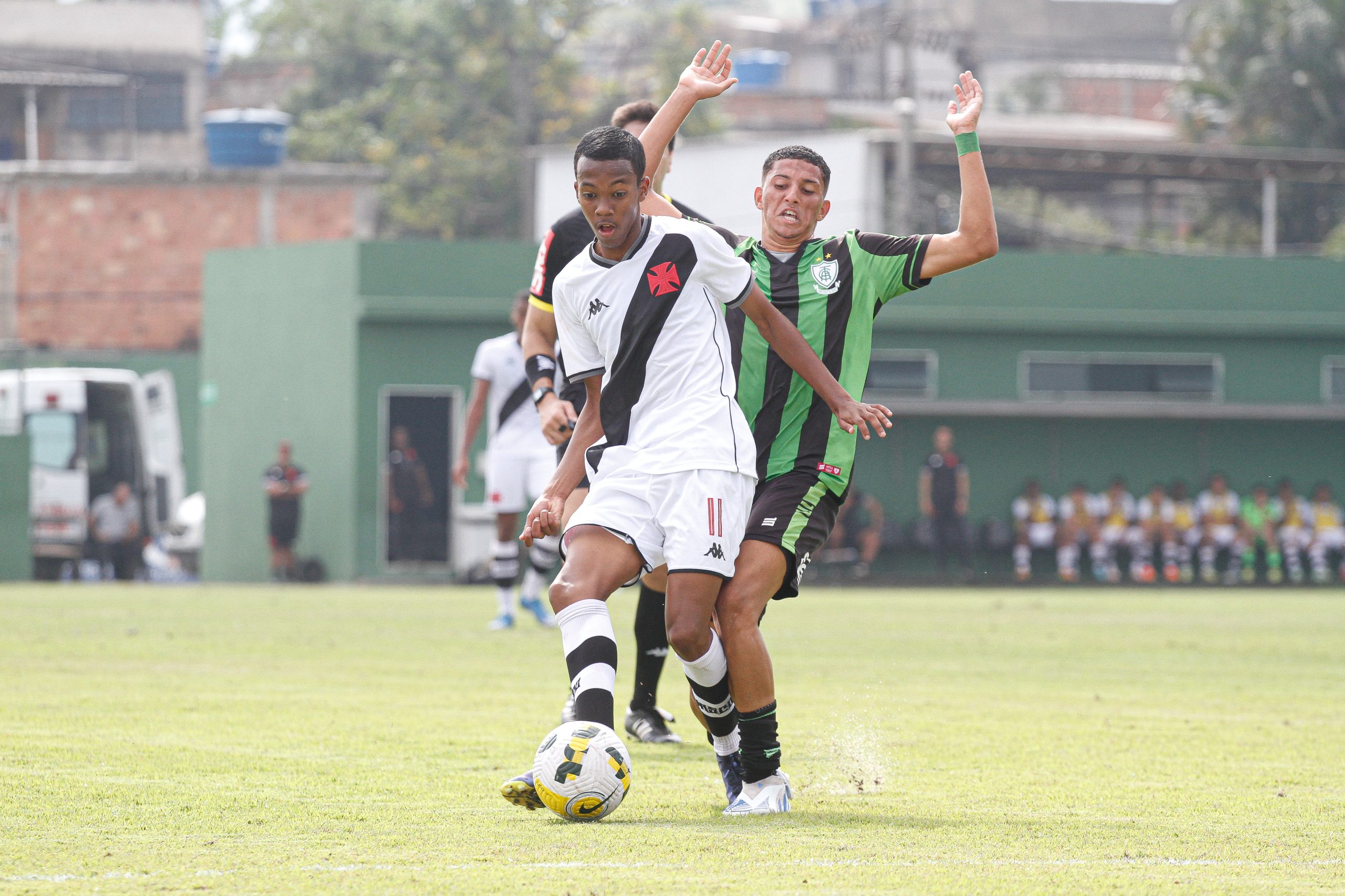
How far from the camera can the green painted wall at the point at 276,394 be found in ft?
87.5

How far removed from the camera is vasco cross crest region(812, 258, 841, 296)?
6.32m

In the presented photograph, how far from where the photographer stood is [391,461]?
26.5m

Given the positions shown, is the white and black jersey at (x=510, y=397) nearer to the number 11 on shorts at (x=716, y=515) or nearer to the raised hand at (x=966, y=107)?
the raised hand at (x=966, y=107)

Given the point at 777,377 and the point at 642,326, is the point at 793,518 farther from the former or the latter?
the point at 642,326

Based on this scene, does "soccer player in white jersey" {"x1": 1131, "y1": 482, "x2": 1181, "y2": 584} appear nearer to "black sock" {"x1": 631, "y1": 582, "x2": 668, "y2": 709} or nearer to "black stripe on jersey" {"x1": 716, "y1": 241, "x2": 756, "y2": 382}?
"black sock" {"x1": 631, "y1": 582, "x2": 668, "y2": 709}

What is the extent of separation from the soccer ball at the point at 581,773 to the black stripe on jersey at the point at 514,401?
8.27 metres

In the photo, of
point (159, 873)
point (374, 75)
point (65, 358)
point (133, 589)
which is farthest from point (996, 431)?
point (374, 75)

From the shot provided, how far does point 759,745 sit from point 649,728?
6.71 feet

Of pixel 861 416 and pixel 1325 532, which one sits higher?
pixel 861 416

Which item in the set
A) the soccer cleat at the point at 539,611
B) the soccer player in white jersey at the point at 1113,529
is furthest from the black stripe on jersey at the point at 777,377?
the soccer player in white jersey at the point at 1113,529

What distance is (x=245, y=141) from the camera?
3872cm

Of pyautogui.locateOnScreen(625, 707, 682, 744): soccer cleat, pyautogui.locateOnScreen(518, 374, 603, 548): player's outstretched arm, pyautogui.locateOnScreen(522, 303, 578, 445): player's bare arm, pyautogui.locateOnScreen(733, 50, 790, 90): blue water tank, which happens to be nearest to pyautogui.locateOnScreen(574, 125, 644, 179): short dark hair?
pyautogui.locateOnScreen(518, 374, 603, 548): player's outstretched arm

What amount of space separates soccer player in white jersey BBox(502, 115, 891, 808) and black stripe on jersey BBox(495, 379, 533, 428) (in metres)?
7.65

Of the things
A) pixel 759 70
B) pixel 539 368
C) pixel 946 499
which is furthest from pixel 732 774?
pixel 759 70
